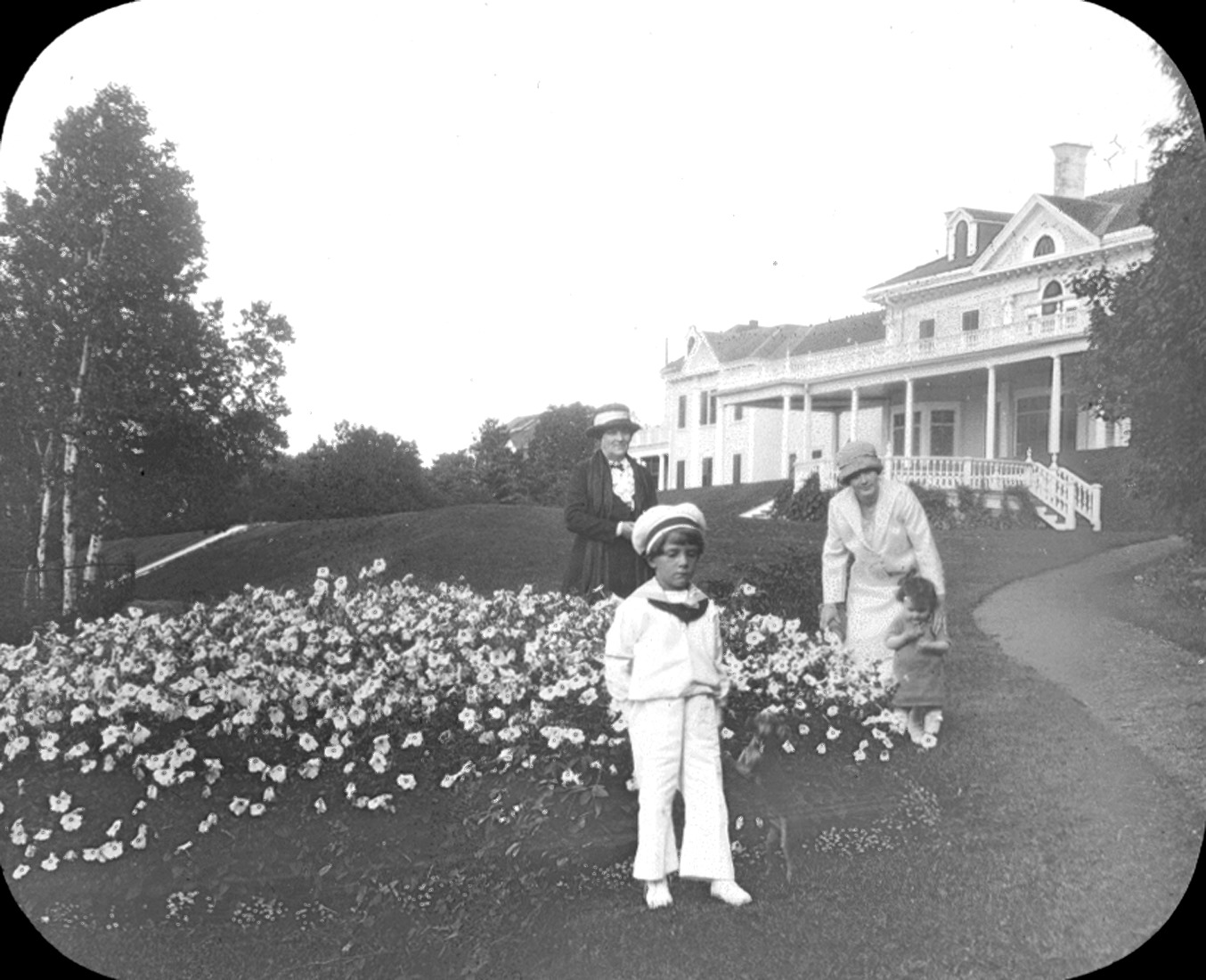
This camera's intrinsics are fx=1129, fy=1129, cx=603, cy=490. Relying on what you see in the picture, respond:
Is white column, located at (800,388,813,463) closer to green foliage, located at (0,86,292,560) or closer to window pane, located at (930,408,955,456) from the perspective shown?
window pane, located at (930,408,955,456)

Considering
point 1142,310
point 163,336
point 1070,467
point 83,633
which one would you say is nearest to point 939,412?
point 1070,467

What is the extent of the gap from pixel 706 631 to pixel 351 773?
1.32 metres

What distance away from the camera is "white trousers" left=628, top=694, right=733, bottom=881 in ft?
12.2

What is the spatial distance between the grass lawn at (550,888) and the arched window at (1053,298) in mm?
1630

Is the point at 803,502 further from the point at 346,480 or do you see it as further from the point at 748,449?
the point at 346,480

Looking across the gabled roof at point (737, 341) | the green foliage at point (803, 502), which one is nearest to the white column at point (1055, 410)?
the green foliage at point (803, 502)

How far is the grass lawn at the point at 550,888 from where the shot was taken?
3705 millimetres

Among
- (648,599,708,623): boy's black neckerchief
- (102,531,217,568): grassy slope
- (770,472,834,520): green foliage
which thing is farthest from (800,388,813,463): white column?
(102,531,217,568): grassy slope

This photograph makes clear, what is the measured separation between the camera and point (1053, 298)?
4.83m

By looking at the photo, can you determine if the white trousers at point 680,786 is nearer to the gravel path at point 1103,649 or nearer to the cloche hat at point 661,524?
the cloche hat at point 661,524

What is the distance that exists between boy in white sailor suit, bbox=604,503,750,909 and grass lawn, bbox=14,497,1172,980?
0.53ft

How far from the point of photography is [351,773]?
3.90 metres

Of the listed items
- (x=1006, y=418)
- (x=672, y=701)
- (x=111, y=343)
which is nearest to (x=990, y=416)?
(x=1006, y=418)

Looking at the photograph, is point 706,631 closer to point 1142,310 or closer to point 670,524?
point 670,524
